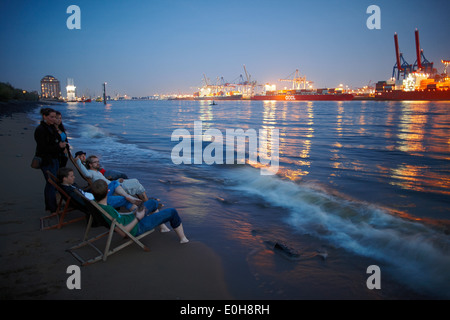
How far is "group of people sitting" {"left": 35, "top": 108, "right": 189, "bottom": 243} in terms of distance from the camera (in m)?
3.55

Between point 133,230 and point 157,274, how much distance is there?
2.34 ft

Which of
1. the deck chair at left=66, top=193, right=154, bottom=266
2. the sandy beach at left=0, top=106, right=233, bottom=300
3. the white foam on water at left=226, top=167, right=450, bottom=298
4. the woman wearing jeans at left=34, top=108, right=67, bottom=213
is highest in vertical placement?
the woman wearing jeans at left=34, top=108, right=67, bottom=213

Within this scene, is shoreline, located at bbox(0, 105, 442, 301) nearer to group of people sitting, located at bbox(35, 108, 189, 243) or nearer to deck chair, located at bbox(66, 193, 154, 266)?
deck chair, located at bbox(66, 193, 154, 266)

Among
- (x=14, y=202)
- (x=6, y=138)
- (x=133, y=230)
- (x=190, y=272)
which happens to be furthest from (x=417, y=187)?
(x=6, y=138)

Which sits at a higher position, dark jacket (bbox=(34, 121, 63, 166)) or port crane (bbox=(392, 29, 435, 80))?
port crane (bbox=(392, 29, 435, 80))

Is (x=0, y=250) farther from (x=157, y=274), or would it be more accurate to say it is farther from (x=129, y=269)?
(x=157, y=274)

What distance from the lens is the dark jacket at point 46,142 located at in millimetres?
4504

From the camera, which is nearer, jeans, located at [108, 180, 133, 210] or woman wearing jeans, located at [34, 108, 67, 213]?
woman wearing jeans, located at [34, 108, 67, 213]

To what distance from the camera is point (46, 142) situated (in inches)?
179

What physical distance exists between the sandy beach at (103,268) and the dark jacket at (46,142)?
105 centimetres

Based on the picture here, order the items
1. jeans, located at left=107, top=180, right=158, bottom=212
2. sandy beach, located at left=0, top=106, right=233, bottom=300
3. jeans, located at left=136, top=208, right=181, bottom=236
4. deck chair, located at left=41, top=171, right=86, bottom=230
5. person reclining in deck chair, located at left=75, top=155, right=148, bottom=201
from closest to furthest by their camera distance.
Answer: sandy beach, located at left=0, top=106, right=233, bottom=300, jeans, located at left=136, top=208, right=181, bottom=236, deck chair, located at left=41, top=171, right=86, bottom=230, jeans, located at left=107, top=180, right=158, bottom=212, person reclining in deck chair, located at left=75, top=155, right=148, bottom=201

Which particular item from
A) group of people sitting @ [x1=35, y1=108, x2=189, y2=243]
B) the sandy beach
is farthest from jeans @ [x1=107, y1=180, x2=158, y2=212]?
the sandy beach

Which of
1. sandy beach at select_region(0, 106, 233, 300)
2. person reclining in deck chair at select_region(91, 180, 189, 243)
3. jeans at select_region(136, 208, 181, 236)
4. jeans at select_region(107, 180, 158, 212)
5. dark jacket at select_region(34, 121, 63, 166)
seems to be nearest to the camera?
sandy beach at select_region(0, 106, 233, 300)

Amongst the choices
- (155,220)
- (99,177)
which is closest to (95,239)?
(155,220)
